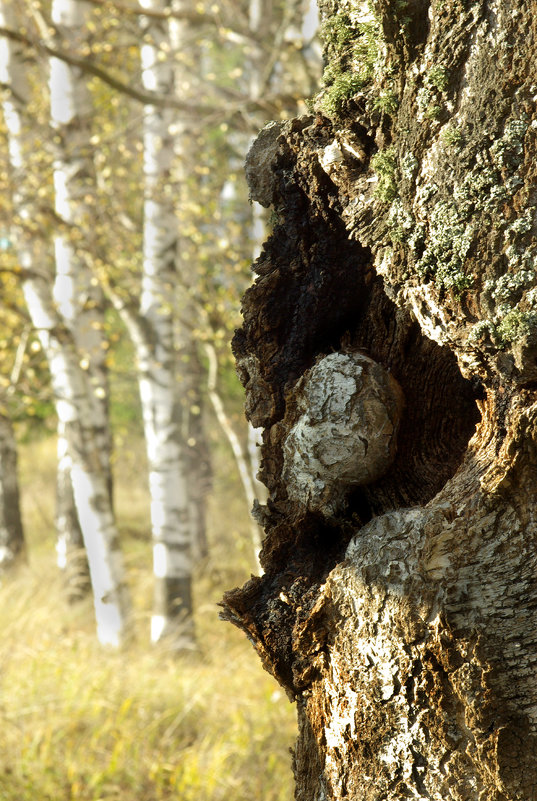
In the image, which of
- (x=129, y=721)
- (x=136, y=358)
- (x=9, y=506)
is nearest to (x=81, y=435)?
(x=136, y=358)

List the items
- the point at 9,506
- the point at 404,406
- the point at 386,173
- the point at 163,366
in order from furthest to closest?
1. the point at 9,506
2. the point at 163,366
3. the point at 404,406
4. the point at 386,173

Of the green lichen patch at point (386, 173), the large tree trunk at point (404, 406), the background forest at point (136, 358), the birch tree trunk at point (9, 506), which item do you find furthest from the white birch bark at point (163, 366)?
the green lichen patch at point (386, 173)

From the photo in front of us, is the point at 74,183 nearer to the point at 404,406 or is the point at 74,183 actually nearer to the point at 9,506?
the point at 404,406

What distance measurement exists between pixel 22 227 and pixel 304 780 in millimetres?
5924

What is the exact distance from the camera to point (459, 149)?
105cm

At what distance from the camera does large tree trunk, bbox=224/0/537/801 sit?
104 cm

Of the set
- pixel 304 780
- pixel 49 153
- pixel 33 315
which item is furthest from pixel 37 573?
pixel 304 780

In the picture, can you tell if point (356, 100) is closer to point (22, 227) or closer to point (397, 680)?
point (397, 680)

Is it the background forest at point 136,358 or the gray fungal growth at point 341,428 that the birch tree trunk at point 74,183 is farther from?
the gray fungal growth at point 341,428

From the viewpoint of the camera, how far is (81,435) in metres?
6.04

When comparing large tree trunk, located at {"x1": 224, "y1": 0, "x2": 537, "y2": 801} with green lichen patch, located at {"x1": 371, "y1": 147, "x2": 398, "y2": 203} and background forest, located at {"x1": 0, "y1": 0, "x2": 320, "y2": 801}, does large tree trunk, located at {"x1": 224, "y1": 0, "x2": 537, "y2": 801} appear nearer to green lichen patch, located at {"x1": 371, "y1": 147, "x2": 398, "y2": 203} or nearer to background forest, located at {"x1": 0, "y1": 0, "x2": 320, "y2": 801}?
green lichen patch, located at {"x1": 371, "y1": 147, "x2": 398, "y2": 203}

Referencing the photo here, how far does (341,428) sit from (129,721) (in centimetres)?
350

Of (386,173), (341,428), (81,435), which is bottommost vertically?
(341,428)

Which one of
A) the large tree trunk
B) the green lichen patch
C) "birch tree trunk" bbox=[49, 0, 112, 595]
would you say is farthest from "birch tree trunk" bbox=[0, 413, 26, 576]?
the green lichen patch
